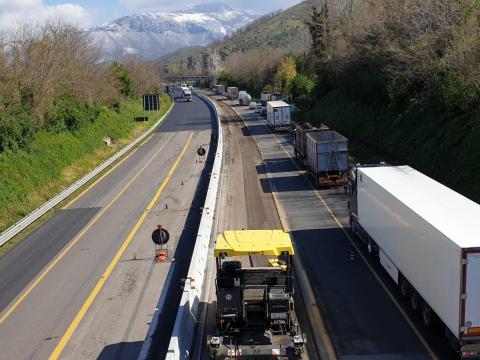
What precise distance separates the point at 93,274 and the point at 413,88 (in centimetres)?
3014

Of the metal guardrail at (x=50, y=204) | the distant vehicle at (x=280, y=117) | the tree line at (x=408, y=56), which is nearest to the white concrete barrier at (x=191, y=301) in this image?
the metal guardrail at (x=50, y=204)

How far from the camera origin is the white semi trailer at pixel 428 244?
39.0 feet

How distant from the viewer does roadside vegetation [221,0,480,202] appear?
3048 cm

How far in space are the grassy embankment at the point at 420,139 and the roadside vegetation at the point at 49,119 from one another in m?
22.3

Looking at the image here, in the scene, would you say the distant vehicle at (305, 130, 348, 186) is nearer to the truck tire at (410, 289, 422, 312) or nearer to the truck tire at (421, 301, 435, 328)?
the truck tire at (410, 289, 422, 312)

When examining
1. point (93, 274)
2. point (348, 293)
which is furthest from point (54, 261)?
point (348, 293)

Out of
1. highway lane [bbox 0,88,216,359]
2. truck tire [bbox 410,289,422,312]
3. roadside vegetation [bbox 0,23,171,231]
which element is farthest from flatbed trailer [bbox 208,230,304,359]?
roadside vegetation [bbox 0,23,171,231]

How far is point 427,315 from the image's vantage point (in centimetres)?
1438

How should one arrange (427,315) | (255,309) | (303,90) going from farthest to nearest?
(303,90) < (427,315) < (255,309)

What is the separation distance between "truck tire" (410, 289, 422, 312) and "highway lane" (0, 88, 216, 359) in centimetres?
759

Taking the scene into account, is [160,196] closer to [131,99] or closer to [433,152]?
[433,152]

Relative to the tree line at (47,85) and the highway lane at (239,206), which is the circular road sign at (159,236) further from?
the tree line at (47,85)

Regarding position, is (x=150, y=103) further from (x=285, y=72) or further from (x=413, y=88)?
(x=413, y=88)

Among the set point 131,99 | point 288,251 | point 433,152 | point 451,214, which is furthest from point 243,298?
point 131,99
